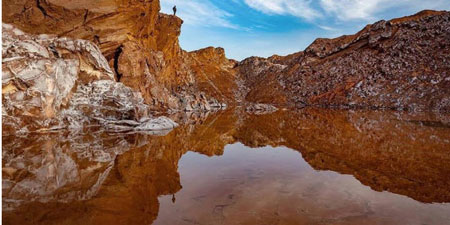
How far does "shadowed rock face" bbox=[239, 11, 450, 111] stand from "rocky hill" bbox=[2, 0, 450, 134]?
214mm

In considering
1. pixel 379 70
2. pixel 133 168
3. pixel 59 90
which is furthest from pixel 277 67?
pixel 133 168

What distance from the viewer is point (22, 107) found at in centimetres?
1512

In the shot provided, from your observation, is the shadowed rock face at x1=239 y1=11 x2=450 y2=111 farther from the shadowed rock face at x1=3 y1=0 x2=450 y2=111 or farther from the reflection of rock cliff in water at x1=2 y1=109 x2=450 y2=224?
the reflection of rock cliff in water at x1=2 y1=109 x2=450 y2=224

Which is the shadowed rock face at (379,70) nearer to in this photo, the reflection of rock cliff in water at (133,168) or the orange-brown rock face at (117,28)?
the orange-brown rock face at (117,28)

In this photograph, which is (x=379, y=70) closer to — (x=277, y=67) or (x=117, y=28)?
(x=277, y=67)

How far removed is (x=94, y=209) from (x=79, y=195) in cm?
103

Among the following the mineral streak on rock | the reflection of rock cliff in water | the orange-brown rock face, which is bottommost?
the reflection of rock cliff in water

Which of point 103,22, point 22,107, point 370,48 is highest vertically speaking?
point 370,48

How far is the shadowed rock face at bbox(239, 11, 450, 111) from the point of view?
47.1 m

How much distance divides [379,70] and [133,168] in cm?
6073

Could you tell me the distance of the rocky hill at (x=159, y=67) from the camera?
55.7ft

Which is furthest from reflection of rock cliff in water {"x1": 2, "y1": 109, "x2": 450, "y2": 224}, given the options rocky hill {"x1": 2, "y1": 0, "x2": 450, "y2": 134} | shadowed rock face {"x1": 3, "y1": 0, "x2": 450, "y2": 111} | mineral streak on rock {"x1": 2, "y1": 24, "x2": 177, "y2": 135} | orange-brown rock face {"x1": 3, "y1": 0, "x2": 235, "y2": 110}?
shadowed rock face {"x1": 3, "y1": 0, "x2": 450, "y2": 111}

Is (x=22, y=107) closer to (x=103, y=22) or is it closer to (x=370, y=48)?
(x=103, y=22)

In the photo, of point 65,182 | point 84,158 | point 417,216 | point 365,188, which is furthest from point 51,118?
point 417,216
